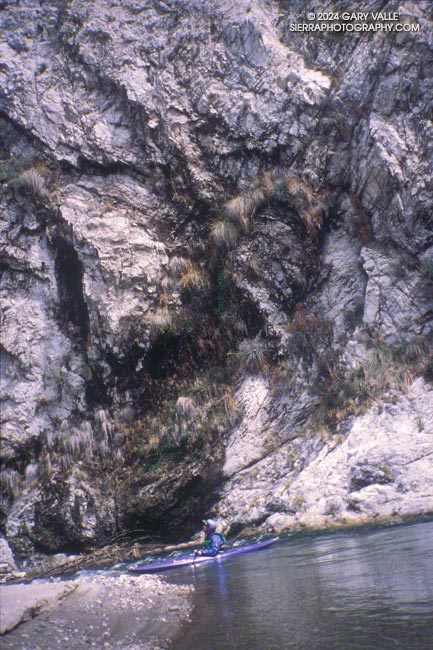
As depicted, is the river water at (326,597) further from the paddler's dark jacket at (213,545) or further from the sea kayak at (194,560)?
the paddler's dark jacket at (213,545)

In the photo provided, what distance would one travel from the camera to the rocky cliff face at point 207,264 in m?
10.9

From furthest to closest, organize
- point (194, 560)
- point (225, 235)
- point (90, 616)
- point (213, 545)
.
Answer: point (225, 235), point (213, 545), point (194, 560), point (90, 616)

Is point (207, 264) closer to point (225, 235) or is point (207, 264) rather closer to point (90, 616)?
point (225, 235)

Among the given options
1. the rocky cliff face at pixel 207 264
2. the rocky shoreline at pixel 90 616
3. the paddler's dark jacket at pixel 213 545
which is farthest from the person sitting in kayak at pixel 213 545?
the rocky shoreline at pixel 90 616

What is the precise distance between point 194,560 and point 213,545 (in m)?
0.46

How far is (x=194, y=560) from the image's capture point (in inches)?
328

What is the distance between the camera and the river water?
11.5 ft

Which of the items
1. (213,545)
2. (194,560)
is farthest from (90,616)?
(213,545)

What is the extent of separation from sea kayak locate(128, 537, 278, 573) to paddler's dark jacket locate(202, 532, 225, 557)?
0.10m

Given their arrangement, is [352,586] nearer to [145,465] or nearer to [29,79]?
[145,465]

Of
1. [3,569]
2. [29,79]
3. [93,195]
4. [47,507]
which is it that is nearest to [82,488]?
[47,507]

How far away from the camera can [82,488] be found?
11562mm

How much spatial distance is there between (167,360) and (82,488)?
375 centimetres

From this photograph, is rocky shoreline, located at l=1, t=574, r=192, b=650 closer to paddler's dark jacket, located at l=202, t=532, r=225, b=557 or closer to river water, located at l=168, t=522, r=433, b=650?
river water, located at l=168, t=522, r=433, b=650
